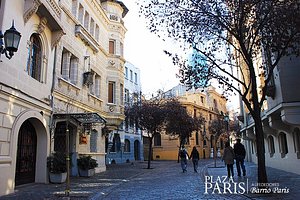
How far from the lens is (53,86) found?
14.8 m

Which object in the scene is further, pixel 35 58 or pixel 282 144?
pixel 282 144

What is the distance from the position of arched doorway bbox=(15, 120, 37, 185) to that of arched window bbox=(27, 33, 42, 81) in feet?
7.27

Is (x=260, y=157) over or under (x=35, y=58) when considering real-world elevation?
under

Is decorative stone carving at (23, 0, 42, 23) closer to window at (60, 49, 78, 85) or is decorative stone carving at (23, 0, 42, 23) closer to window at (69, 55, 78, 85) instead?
window at (60, 49, 78, 85)

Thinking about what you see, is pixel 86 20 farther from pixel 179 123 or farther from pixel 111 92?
pixel 179 123

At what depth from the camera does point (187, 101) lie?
2245 inches

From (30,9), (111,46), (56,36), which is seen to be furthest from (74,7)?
(30,9)

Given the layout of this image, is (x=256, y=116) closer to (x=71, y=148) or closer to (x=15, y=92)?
(x=15, y=92)

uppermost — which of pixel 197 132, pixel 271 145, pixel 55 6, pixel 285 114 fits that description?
pixel 55 6

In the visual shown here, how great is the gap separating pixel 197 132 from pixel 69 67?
42.7 meters

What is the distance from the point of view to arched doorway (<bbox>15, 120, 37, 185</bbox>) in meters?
12.6

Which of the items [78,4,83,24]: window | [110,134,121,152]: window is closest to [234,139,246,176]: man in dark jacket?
[78,4,83,24]: window

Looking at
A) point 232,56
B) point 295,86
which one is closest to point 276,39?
point 232,56

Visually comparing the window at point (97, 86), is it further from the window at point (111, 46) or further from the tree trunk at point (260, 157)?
the tree trunk at point (260, 157)
